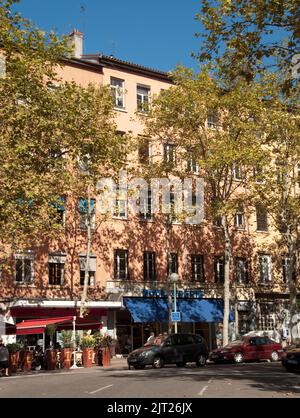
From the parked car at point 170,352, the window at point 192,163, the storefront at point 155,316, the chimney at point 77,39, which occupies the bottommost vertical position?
the parked car at point 170,352

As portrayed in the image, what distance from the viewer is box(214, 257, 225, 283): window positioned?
41531 mm

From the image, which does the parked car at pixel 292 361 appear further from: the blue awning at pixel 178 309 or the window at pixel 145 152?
the window at pixel 145 152

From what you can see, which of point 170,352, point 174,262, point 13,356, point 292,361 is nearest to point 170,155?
point 174,262

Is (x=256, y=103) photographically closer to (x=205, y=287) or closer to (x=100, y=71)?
(x=100, y=71)

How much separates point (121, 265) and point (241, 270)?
10456 millimetres

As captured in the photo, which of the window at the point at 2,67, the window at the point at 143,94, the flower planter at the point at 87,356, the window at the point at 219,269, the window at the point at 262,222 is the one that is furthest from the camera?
the window at the point at 262,222

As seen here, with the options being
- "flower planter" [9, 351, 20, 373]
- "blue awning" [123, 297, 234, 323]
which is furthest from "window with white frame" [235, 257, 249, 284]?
"flower planter" [9, 351, 20, 373]

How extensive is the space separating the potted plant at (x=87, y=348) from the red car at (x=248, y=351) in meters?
6.10

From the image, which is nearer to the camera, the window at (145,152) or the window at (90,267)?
the window at (90,267)

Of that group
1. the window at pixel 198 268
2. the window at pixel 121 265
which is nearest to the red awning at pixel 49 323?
the window at pixel 121 265

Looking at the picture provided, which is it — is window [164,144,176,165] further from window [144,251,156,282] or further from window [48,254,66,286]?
window [48,254,66,286]

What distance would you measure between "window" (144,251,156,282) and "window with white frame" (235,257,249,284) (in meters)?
7.53

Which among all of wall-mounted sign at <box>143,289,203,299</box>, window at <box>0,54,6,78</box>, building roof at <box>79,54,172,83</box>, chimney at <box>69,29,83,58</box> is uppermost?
chimney at <box>69,29,83,58</box>

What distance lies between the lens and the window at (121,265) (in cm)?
3688
